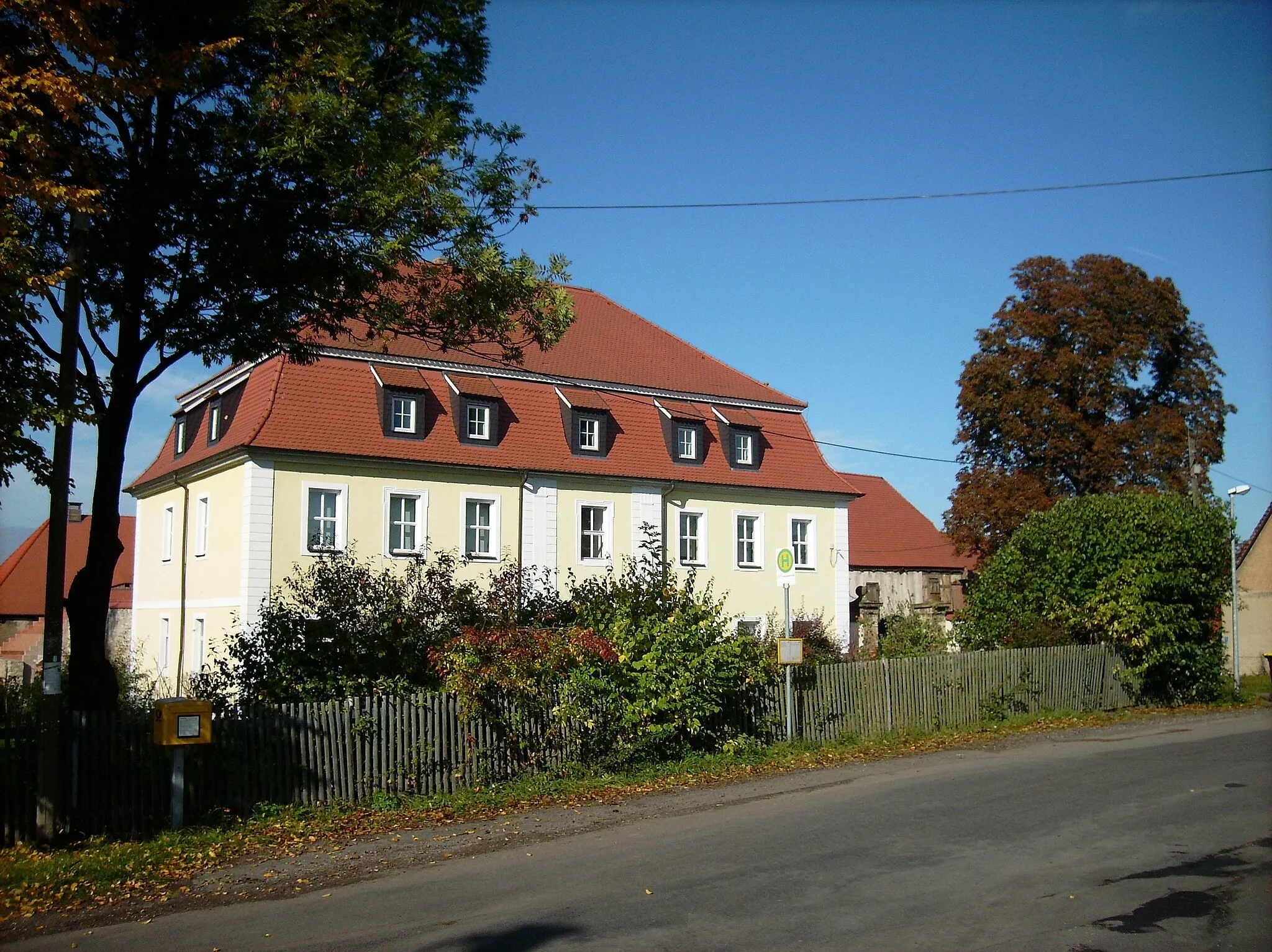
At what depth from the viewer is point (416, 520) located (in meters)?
29.7

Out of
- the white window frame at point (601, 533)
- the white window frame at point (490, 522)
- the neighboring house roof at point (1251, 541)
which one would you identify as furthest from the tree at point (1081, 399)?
the white window frame at point (490, 522)

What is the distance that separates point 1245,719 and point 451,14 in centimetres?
1864

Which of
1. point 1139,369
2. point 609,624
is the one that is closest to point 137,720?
point 609,624

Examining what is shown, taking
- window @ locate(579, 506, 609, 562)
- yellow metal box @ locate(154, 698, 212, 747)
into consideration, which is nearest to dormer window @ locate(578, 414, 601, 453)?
window @ locate(579, 506, 609, 562)

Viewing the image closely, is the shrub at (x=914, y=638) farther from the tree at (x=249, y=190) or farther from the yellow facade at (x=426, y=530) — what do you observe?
the tree at (x=249, y=190)

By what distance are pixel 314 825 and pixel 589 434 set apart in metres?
22.3

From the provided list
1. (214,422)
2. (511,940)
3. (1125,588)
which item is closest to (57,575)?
(511,940)

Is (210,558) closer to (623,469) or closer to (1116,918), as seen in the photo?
(623,469)

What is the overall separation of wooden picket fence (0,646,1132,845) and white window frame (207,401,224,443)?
1944 centimetres

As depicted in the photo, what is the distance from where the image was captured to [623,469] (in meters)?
32.9

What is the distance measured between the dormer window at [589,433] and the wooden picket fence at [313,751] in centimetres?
1604

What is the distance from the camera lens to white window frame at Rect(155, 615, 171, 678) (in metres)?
30.9

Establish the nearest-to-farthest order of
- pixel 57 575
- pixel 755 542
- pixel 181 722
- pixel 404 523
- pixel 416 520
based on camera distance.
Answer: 1. pixel 57 575
2. pixel 181 722
3. pixel 404 523
4. pixel 416 520
5. pixel 755 542

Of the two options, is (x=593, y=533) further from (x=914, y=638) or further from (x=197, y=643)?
(x=197, y=643)
